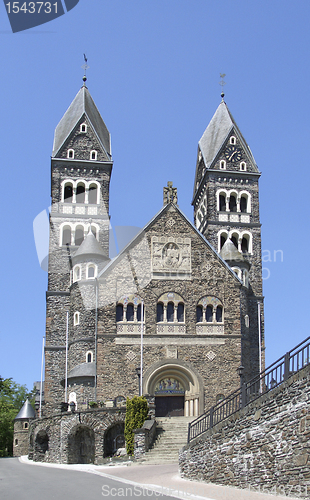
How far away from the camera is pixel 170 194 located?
1548 inches

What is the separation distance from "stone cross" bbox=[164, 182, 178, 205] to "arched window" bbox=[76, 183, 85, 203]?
36.4 feet

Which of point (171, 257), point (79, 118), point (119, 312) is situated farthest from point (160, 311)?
point (79, 118)

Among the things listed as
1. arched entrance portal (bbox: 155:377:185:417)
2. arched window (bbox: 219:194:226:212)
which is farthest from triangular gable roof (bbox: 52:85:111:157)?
arched entrance portal (bbox: 155:377:185:417)

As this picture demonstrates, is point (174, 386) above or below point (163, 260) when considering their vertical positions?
below

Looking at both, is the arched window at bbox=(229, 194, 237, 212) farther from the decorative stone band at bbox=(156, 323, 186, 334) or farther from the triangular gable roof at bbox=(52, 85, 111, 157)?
the decorative stone band at bbox=(156, 323, 186, 334)

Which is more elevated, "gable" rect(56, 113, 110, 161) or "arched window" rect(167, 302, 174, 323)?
"gable" rect(56, 113, 110, 161)

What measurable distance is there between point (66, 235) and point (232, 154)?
16213mm

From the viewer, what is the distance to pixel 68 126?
51.8 metres

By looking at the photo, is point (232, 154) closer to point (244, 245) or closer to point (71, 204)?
point (244, 245)

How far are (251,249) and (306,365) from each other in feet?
113

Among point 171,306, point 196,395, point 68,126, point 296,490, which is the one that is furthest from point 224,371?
point 68,126

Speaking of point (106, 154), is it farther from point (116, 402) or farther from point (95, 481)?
point (95, 481)

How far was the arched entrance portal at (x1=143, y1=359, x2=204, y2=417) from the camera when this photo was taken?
34812 millimetres

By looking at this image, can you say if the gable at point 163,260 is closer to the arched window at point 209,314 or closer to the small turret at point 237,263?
the arched window at point 209,314
